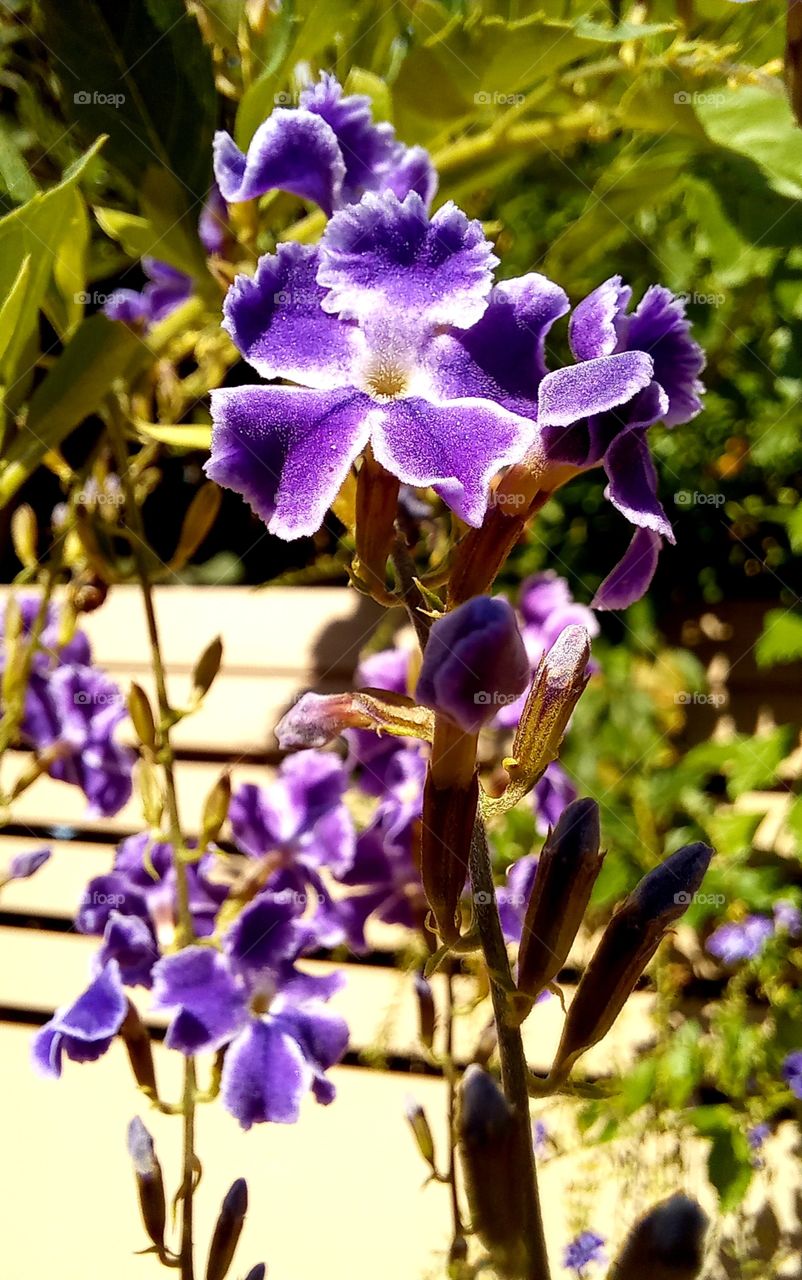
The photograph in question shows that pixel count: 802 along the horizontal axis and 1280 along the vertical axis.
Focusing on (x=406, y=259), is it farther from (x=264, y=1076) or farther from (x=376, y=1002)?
(x=376, y=1002)

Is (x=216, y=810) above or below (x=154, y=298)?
below

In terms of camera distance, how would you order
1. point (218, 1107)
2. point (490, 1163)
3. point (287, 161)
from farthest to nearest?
point (218, 1107), point (287, 161), point (490, 1163)

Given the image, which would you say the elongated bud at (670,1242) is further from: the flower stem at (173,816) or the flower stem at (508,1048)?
the flower stem at (173,816)

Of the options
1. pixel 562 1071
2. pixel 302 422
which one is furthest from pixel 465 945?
pixel 302 422

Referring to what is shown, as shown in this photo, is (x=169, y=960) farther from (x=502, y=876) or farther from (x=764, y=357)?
(x=764, y=357)

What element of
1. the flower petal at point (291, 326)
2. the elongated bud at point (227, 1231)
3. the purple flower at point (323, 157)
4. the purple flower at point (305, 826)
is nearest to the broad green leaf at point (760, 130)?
the purple flower at point (323, 157)

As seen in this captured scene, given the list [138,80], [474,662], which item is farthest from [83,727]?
[474,662]
